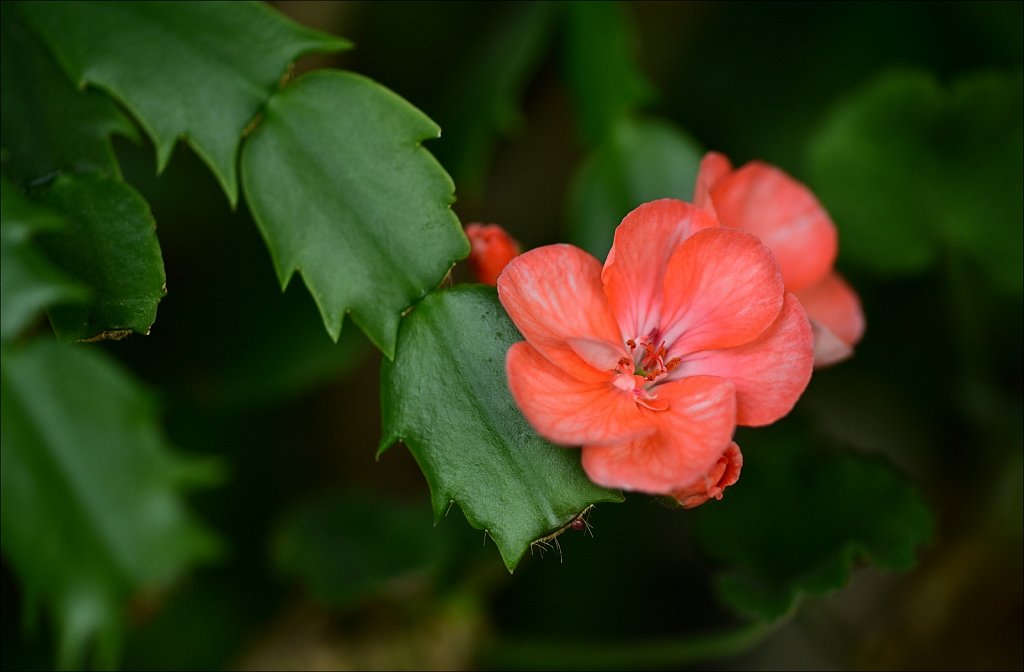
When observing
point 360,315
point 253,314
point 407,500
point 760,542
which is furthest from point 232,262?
point 760,542

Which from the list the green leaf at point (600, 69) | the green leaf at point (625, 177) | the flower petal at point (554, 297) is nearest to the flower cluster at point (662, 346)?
the flower petal at point (554, 297)

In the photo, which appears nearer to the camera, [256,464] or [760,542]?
[760,542]

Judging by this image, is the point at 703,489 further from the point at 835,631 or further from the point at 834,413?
the point at 834,413

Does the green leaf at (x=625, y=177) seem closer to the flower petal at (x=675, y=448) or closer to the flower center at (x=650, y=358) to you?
the flower center at (x=650, y=358)

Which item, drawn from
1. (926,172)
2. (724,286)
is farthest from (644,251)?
(926,172)

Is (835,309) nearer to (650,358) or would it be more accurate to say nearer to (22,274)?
(650,358)

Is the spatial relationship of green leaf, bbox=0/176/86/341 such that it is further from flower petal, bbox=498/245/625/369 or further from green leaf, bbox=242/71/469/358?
flower petal, bbox=498/245/625/369

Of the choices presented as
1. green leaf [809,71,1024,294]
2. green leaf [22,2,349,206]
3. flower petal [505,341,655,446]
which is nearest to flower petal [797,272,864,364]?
flower petal [505,341,655,446]

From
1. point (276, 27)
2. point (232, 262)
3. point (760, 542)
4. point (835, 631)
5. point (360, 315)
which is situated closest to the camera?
point (360, 315)
